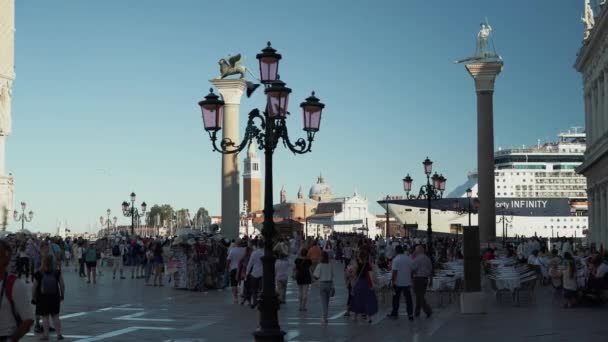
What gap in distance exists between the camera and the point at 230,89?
40781 mm

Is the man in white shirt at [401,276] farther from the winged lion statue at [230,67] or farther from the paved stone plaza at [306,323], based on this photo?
the winged lion statue at [230,67]

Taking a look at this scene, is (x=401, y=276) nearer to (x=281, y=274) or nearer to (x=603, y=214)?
(x=281, y=274)

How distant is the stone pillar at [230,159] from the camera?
40.4 meters

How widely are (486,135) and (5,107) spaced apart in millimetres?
36700

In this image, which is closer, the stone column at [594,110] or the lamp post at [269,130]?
the lamp post at [269,130]

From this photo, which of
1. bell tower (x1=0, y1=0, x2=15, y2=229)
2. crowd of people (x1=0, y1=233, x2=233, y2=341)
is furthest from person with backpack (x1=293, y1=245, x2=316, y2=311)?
bell tower (x1=0, y1=0, x2=15, y2=229)

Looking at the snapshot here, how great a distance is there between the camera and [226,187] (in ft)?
135

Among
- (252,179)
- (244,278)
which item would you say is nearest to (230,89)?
(244,278)

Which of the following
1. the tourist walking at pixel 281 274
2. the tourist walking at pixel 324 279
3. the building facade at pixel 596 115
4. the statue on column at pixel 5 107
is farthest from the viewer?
the statue on column at pixel 5 107

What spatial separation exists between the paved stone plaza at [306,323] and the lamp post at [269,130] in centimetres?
151

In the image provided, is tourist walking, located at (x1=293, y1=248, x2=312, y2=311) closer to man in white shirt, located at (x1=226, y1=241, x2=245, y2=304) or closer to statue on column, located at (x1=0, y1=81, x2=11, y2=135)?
man in white shirt, located at (x1=226, y1=241, x2=245, y2=304)

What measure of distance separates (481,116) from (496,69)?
220 cm

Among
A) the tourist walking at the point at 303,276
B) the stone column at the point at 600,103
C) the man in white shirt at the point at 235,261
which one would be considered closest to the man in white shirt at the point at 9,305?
the tourist walking at the point at 303,276

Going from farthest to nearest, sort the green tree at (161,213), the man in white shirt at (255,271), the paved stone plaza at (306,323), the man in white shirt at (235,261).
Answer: the green tree at (161,213)
the man in white shirt at (235,261)
the man in white shirt at (255,271)
the paved stone plaza at (306,323)
